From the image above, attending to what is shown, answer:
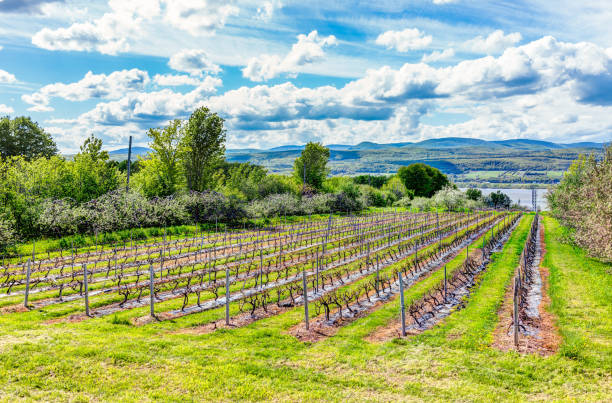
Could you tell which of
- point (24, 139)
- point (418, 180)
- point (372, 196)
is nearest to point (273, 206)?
point (24, 139)

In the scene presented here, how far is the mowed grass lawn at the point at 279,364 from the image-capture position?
955cm

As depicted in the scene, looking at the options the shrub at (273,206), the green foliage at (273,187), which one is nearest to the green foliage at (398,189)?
the green foliage at (273,187)

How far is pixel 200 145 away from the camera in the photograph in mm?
58719

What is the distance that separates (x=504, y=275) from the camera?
25375 millimetres

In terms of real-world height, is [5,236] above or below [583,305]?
above

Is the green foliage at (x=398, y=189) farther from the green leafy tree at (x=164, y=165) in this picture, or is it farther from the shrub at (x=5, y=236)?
the shrub at (x=5, y=236)

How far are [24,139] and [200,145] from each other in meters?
29.7

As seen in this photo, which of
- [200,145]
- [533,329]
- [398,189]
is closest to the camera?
[533,329]

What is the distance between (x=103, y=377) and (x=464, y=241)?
40.1 metres

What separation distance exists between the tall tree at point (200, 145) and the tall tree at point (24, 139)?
74.0 ft

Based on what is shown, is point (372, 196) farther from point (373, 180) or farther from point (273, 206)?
point (273, 206)

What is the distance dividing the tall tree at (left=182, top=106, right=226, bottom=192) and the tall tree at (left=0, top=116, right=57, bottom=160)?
74.0 feet

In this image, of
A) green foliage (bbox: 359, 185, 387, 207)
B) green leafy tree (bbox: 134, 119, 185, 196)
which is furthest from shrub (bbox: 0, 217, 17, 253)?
green foliage (bbox: 359, 185, 387, 207)

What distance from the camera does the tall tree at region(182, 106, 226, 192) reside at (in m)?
58.3
